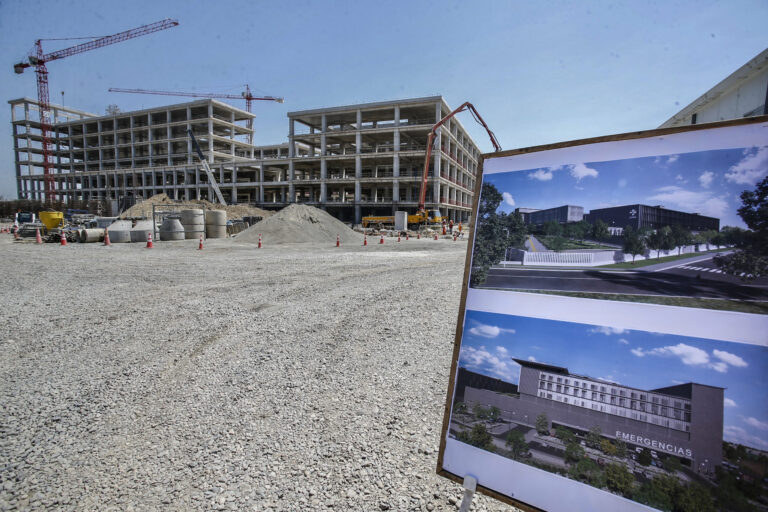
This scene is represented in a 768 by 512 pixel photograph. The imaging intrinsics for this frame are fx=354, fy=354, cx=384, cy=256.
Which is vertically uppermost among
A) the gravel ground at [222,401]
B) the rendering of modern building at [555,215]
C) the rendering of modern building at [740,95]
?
the rendering of modern building at [740,95]

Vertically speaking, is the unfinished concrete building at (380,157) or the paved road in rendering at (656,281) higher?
the unfinished concrete building at (380,157)

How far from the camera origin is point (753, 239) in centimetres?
134

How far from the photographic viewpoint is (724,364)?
1338 millimetres

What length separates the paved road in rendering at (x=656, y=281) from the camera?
1.37 metres

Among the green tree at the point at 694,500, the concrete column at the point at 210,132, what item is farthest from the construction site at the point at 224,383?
the concrete column at the point at 210,132

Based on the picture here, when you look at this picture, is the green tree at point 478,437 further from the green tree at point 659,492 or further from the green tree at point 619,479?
the green tree at point 659,492

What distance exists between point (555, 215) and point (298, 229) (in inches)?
824

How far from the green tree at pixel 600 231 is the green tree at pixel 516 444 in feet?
3.30

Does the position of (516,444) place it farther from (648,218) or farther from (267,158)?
(267,158)

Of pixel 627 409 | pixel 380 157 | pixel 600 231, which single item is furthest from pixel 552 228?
pixel 380 157

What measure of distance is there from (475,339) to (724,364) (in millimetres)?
982

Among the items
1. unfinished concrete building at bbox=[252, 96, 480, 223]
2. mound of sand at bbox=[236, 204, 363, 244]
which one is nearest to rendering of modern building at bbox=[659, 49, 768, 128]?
mound of sand at bbox=[236, 204, 363, 244]

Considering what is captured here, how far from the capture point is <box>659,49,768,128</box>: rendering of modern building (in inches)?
329

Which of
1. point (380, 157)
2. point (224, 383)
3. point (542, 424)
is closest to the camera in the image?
point (542, 424)
